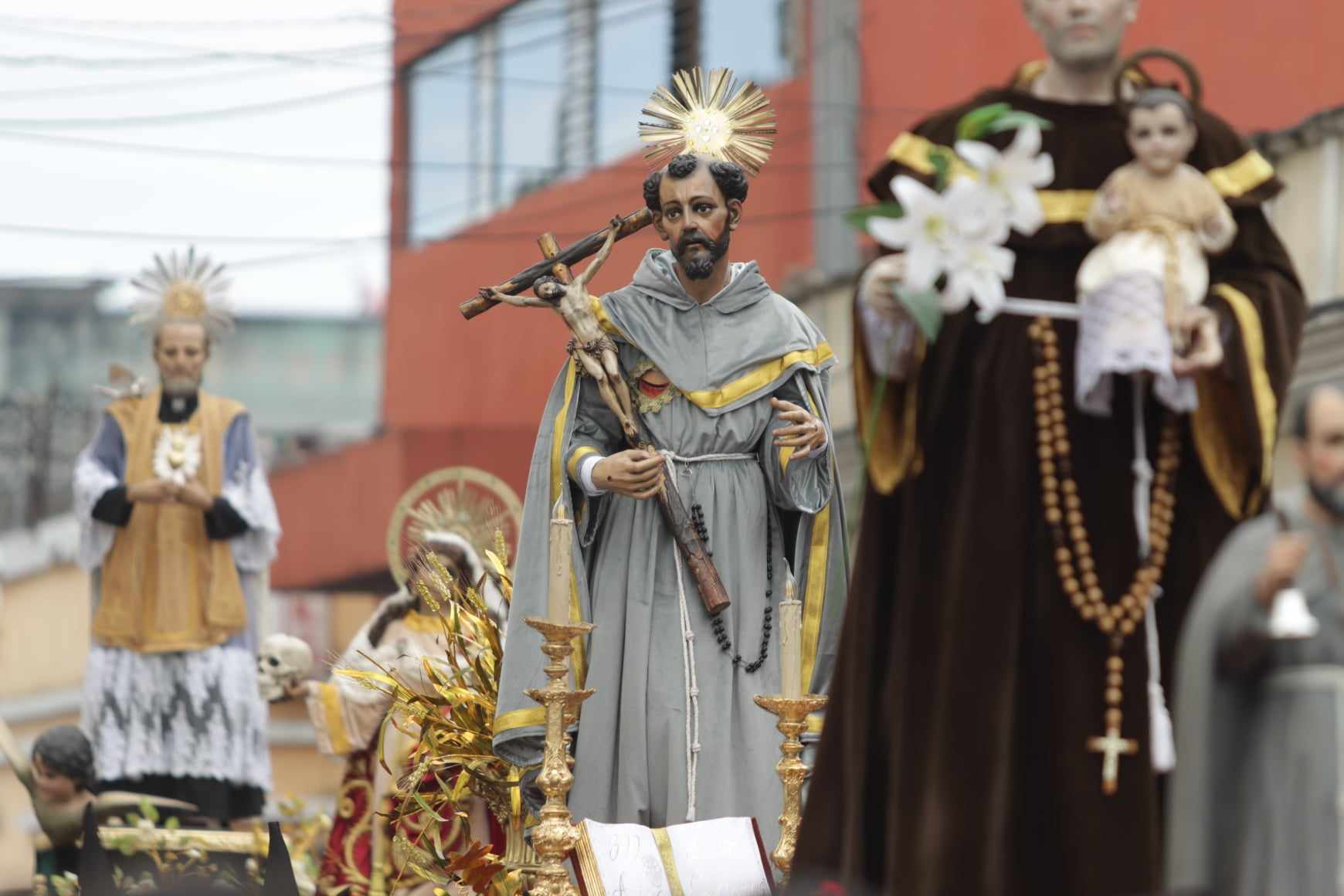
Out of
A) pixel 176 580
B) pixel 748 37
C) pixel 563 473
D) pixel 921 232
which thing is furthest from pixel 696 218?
pixel 748 37

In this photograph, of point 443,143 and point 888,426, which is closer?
point 888,426

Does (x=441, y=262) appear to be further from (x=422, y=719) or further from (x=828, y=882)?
(x=828, y=882)

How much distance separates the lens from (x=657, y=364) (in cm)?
746

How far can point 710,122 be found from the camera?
25.5ft

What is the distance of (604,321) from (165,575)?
4345mm

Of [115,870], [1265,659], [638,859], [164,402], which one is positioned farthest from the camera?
[164,402]

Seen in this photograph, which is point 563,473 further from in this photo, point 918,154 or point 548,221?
point 548,221

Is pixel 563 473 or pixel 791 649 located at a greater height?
pixel 563 473

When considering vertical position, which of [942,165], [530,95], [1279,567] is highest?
[530,95]

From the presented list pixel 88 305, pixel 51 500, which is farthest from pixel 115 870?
pixel 88 305

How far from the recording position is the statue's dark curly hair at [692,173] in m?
7.42

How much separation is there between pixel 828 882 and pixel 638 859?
135cm

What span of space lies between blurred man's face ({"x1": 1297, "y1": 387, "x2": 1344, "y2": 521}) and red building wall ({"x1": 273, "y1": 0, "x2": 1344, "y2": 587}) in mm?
9498

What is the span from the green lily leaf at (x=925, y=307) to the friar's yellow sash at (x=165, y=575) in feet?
21.7
